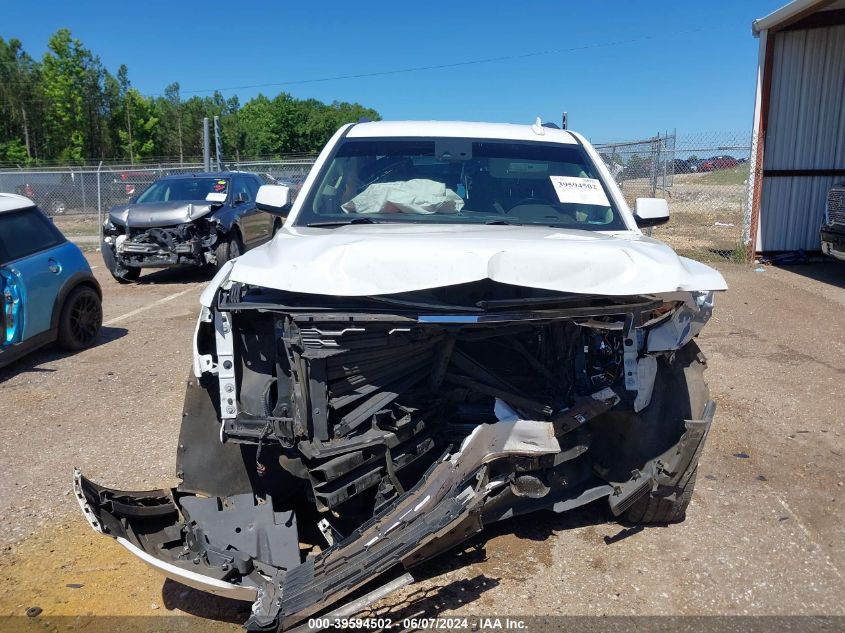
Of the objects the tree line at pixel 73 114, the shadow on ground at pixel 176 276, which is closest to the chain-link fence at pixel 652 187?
the shadow on ground at pixel 176 276

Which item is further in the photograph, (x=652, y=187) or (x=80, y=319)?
(x=652, y=187)

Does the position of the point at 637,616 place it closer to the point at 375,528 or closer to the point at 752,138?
the point at 375,528

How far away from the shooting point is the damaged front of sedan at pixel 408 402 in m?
2.70

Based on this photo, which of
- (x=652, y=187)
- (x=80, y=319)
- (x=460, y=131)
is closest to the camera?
(x=460, y=131)

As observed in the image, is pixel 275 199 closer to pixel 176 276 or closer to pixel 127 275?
pixel 127 275

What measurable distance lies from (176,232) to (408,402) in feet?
29.7

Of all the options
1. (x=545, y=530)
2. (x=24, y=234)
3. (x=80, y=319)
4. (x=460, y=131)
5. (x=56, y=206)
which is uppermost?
(x=460, y=131)

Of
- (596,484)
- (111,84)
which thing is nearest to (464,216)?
(596,484)

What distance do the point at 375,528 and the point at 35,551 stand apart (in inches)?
75.3

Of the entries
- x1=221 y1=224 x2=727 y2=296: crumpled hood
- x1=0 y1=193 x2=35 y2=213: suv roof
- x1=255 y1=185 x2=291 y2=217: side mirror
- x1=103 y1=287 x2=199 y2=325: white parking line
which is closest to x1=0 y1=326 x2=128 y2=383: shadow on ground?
x1=103 y1=287 x2=199 y2=325: white parking line

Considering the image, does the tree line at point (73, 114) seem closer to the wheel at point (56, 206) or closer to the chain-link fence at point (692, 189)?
the wheel at point (56, 206)

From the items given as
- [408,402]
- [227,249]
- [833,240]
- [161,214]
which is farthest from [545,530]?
[161,214]

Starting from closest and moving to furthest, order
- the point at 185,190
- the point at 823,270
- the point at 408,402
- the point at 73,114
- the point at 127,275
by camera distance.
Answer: the point at 408,402 → the point at 127,275 → the point at 823,270 → the point at 185,190 → the point at 73,114

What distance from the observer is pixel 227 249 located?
11.1m
